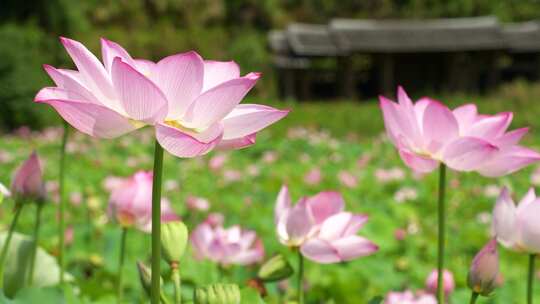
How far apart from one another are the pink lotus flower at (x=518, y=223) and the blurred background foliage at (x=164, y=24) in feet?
30.6

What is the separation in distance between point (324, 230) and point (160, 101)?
9.7 inches

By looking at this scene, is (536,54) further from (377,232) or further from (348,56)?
(377,232)

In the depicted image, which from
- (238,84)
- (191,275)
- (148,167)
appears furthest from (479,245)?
(148,167)

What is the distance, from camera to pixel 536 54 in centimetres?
1795

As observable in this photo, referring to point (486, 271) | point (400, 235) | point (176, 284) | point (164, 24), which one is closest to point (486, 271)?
point (486, 271)

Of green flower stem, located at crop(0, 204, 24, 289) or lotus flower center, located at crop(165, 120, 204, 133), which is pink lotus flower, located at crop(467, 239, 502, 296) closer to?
lotus flower center, located at crop(165, 120, 204, 133)

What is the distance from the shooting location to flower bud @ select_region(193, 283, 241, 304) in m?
0.42

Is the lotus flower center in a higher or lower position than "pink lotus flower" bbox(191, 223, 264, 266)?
higher

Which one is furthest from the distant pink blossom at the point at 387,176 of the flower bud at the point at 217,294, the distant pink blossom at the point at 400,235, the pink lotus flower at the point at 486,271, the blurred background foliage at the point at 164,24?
the blurred background foliage at the point at 164,24

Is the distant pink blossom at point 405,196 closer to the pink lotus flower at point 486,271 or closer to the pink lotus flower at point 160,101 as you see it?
the pink lotus flower at point 486,271

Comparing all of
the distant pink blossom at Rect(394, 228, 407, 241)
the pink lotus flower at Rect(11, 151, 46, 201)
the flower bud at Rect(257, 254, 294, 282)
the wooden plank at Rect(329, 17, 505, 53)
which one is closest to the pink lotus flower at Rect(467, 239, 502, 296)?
the flower bud at Rect(257, 254, 294, 282)

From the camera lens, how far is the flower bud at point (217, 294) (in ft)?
1.36

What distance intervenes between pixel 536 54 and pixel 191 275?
1849cm

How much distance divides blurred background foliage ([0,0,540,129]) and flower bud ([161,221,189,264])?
930 cm
